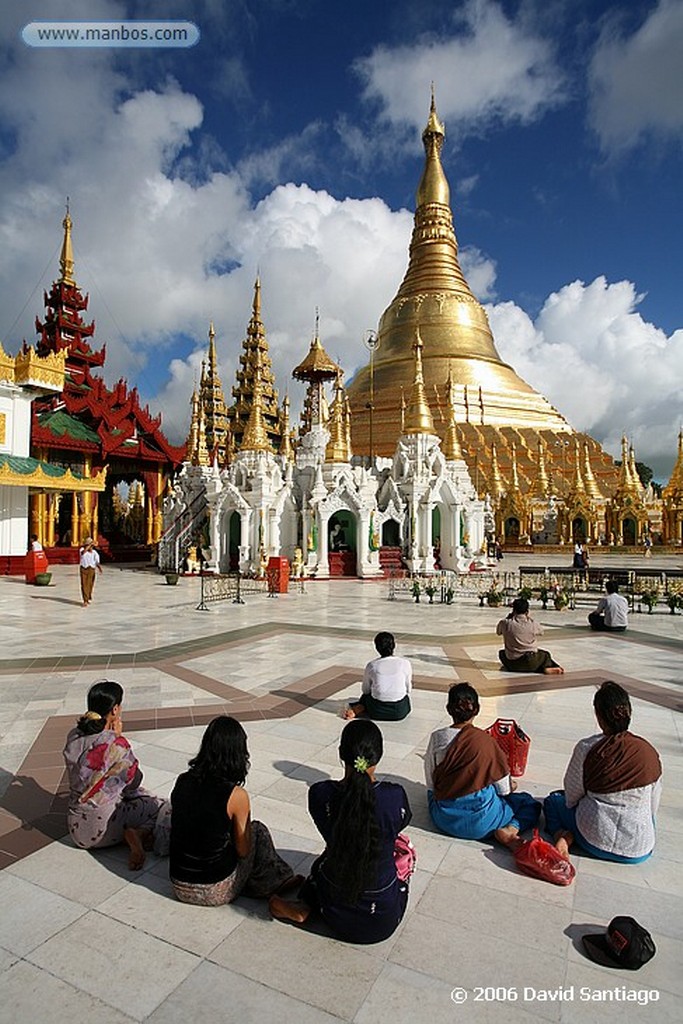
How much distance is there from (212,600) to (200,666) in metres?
8.56

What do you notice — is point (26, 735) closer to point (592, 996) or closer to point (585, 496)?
point (592, 996)

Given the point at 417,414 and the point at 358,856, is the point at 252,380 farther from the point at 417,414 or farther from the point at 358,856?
the point at 358,856

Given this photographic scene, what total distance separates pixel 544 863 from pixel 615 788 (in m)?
0.66

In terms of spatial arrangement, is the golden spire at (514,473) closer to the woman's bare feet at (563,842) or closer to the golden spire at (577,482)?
the golden spire at (577,482)

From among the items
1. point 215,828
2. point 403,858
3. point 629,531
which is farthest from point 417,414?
point 215,828

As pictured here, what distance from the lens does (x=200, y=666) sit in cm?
982

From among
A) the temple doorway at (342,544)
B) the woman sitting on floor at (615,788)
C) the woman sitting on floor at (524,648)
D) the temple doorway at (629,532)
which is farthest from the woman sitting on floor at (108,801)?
the temple doorway at (629,532)

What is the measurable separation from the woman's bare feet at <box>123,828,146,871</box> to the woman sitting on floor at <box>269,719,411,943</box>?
1101mm

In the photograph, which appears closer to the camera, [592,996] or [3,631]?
[592,996]

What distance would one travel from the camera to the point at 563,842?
409 centimetres

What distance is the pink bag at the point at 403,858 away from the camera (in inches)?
137

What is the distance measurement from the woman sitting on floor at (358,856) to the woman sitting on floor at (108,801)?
1.22 m

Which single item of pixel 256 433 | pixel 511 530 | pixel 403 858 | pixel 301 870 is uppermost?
pixel 256 433

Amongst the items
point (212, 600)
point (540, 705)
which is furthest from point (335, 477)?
point (540, 705)
